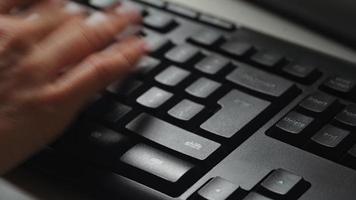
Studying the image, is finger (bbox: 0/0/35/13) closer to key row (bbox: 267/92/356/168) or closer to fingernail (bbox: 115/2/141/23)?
fingernail (bbox: 115/2/141/23)

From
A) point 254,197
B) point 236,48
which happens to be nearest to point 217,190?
point 254,197

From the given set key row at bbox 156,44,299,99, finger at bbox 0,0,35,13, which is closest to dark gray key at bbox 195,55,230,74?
key row at bbox 156,44,299,99

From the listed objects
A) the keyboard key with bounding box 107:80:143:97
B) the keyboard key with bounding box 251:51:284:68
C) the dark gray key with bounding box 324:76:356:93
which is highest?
the dark gray key with bounding box 324:76:356:93

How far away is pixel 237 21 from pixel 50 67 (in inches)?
5.6

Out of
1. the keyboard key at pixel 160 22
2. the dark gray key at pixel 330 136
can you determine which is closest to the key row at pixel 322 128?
the dark gray key at pixel 330 136

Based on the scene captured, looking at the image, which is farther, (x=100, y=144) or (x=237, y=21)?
(x=237, y=21)

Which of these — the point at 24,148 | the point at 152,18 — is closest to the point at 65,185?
the point at 24,148

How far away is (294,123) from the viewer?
343 millimetres

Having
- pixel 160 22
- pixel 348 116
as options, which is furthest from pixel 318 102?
pixel 160 22

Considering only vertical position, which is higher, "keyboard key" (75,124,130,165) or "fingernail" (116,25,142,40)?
"fingernail" (116,25,142,40)

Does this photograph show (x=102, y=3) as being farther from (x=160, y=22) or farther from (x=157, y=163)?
(x=157, y=163)

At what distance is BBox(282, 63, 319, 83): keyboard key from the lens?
1.24ft

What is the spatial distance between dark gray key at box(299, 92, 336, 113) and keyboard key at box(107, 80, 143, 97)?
0.08 m

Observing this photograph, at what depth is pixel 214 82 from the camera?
0.37 metres
